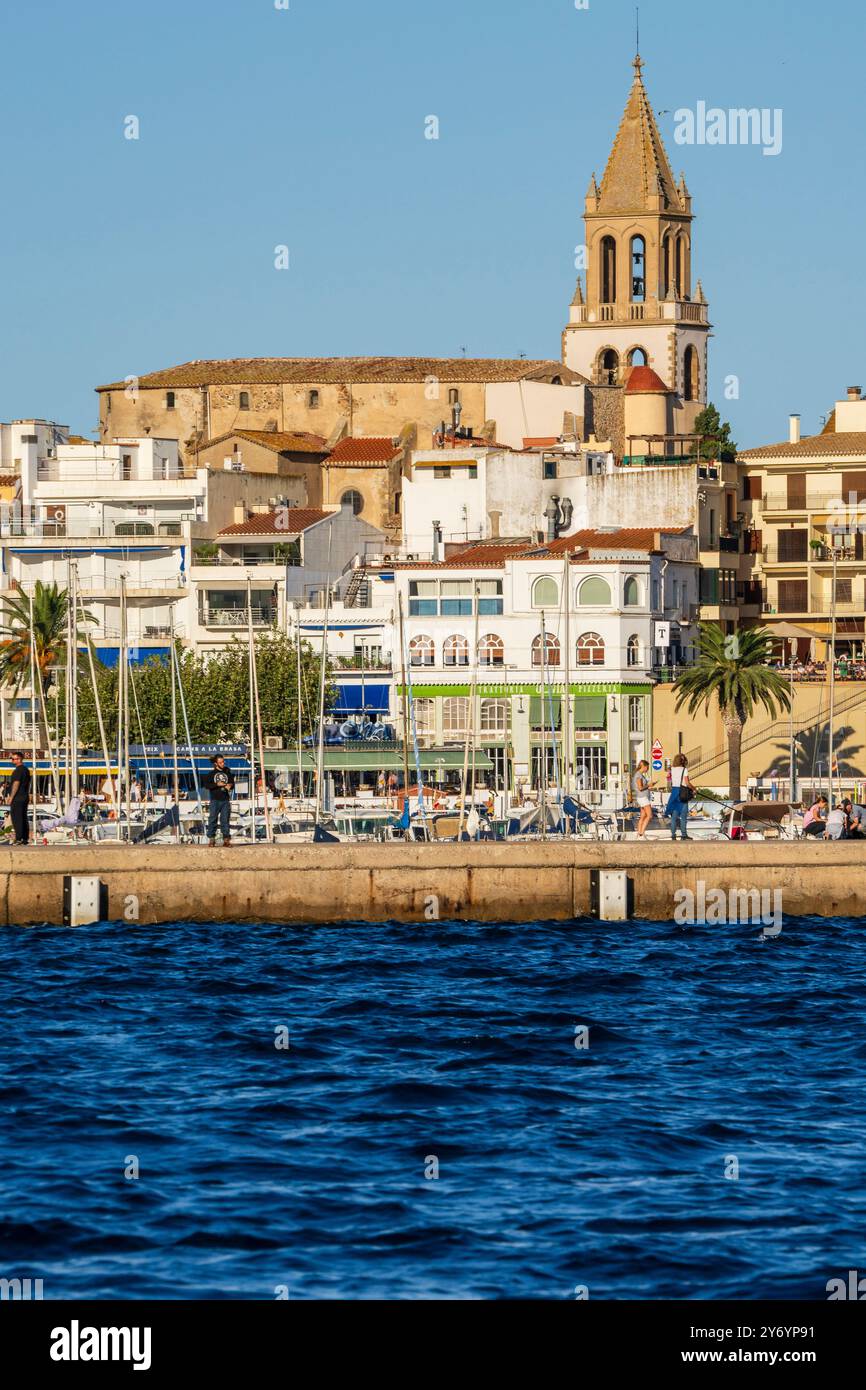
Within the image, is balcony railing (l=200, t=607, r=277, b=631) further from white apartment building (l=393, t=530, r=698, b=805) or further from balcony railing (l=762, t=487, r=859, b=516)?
Answer: balcony railing (l=762, t=487, r=859, b=516)

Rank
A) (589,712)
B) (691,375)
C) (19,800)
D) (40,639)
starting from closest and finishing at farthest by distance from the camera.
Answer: (19,800), (589,712), (40,639), (691,375)

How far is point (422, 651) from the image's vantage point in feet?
291

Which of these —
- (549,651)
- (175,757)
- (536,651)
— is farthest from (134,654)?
(175,757)

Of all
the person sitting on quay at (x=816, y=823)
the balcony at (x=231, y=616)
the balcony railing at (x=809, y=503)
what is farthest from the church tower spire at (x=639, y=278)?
the person sitting on quay at (x=816, y=823)

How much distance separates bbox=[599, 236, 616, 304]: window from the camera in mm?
140875

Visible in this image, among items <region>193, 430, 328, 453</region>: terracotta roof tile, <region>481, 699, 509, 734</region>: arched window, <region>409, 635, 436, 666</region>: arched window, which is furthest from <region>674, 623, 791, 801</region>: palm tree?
<region>193, 430, 328, 453</region>: terracotta roof tile

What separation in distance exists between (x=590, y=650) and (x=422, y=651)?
233 inches

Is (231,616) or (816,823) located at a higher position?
(231,616)

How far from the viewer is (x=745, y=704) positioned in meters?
85.1

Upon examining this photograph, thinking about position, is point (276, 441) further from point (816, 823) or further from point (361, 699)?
point (816, 823)

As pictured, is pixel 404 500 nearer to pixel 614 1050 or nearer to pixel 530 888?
pixel 530 888

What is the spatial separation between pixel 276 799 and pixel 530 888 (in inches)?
1298

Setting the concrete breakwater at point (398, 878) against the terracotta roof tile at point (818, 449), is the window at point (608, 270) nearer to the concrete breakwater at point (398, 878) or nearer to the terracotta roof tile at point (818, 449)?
the terracotta roof tile at point (818, 449)
